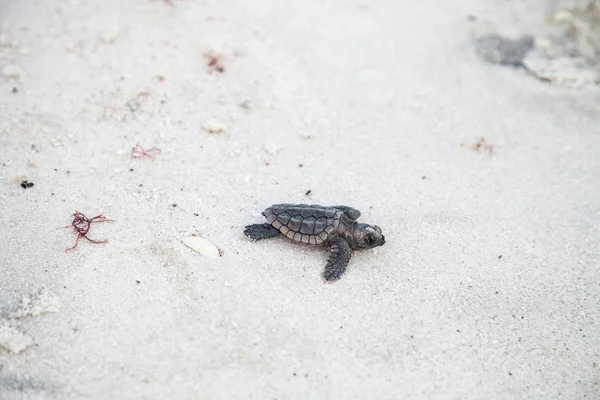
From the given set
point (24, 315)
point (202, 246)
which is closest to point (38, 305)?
point (24, 315)

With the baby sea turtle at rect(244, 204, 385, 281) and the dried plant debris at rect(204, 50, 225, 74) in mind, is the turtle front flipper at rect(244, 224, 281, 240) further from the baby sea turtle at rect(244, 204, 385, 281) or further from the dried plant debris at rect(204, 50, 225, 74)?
the dried plant debris at rect(204, 50, 225, 74)

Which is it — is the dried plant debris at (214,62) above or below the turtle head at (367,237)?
above

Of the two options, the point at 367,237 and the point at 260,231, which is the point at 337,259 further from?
the point at 260,231

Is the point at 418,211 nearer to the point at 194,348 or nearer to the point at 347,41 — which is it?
the point at 194,348

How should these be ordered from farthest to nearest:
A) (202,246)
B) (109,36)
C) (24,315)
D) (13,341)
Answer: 1. (109,36)
2. (202,246)
3. (24,315)
4. (13,341)

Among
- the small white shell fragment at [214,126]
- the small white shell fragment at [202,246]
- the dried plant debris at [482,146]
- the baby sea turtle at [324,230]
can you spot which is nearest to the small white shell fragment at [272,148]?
the small white shell fragment at [214,126]

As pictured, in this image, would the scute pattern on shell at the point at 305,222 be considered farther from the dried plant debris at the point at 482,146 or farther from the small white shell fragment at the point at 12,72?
the small white shell fragment at the point at 12,72

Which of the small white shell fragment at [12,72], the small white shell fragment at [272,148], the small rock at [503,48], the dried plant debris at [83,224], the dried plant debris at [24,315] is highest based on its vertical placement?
the small rock at [503,48]

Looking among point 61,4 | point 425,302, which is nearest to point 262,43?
point 61,4
